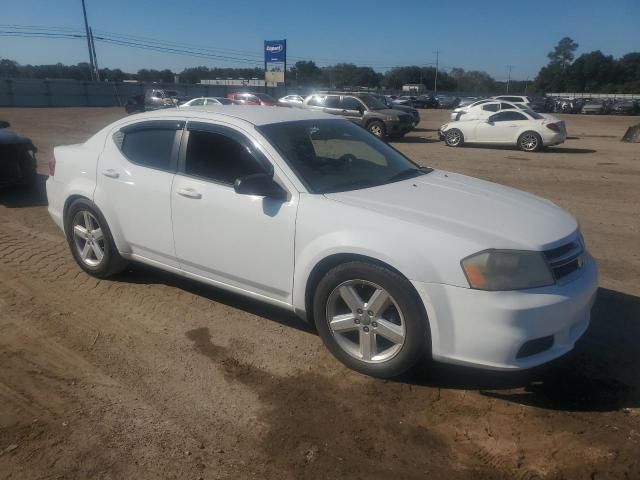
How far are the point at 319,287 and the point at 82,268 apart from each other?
285 cm

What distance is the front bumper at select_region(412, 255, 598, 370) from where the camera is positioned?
2.93 m

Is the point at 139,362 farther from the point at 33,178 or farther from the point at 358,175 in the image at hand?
the point at 33,178

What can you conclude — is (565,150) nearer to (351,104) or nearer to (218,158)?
(351,104)

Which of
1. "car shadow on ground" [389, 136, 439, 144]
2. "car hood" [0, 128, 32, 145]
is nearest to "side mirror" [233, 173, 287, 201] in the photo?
"car hood" [0, 128, 32, 145]

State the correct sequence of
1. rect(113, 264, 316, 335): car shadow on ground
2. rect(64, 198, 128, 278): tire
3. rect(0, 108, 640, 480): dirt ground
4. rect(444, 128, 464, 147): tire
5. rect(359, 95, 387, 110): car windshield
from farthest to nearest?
rect(359, 95, 387, 110): car windshield < rect(444, 128, 464, 147): tire < rect(64, 198, 128, 278): tire < rect(113, 264, 316, 335): car shadow on ground < rect(0, 108, 640, 480): dirt ground

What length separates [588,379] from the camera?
136 inches

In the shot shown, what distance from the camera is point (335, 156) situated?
4.28m

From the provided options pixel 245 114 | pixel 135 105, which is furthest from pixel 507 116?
pixel 135 105

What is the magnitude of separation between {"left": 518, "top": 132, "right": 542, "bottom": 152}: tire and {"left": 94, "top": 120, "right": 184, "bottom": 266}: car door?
16.1m

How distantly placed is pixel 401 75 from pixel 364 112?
113m

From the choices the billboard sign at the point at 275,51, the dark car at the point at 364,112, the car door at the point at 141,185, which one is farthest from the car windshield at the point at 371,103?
the billboard sign at the point at 275,51

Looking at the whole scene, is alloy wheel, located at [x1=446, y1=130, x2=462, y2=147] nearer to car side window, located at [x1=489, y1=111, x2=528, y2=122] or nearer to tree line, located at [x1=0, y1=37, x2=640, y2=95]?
car side window, located at [x1=489, y1=111, x2=528, y2=122]

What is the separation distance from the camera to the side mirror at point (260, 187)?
3537 mm

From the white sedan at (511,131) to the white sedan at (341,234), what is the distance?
14938 mm
